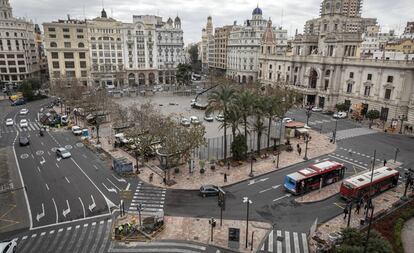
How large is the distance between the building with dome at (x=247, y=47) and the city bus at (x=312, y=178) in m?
87.9

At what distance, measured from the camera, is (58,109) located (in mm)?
83938

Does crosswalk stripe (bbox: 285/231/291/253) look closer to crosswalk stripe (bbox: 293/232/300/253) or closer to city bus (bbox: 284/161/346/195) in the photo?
crosswalk stripe (bbox: 293/232/300/253)

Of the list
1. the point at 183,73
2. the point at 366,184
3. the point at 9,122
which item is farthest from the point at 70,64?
the point at 366,184

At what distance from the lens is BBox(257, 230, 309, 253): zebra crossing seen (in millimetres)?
25828

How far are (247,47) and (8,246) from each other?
115751 millimetres

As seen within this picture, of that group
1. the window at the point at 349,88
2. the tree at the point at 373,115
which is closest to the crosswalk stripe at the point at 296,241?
the tree at the point at 373,115

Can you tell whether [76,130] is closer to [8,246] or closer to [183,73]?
[8,246]

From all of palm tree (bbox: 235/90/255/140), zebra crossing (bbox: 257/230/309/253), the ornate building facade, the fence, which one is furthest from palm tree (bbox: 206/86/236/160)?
the ornate building facade

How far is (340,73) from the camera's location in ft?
268

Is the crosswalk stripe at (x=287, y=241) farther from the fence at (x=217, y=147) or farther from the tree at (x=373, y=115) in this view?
the tree at (x=373, y=115)

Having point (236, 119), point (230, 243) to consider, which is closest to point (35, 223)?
point (230, 243)

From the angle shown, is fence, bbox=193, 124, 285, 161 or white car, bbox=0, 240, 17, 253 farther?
fence, bbox=193, 124, 285, 161

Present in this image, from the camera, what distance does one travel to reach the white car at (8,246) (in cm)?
2400

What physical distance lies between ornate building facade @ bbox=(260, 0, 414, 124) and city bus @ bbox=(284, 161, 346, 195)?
40.7 meters
